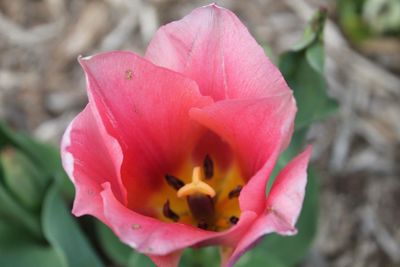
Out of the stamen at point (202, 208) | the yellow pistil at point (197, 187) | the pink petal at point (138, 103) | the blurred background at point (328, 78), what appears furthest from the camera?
the blurred background at point (328, 78)

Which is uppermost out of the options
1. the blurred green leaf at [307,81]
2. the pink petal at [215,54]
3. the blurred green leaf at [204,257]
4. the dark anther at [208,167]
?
the pink petal at [215,54]

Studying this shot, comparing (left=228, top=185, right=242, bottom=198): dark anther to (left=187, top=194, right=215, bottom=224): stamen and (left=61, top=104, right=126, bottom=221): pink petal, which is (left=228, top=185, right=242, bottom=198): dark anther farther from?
(left=61, top=104, right=126, bottom=221): pink petal

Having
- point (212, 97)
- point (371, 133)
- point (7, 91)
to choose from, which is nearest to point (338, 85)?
point (371, 133)

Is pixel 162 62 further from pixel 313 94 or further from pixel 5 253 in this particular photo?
pixel 5 253

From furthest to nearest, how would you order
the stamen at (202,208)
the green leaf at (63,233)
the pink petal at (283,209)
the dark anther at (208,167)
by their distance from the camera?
the green leaf at (63,233) → the dark anther at (208,167) → the stamen at (202,208) → the pink petal at (283,209)

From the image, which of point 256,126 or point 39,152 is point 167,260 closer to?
point 256,126

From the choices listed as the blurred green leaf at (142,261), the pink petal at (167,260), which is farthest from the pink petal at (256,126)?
the blurred green leaf at (142,261)

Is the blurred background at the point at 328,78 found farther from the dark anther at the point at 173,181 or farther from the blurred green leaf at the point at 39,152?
the dark anther at the point at 173,181
